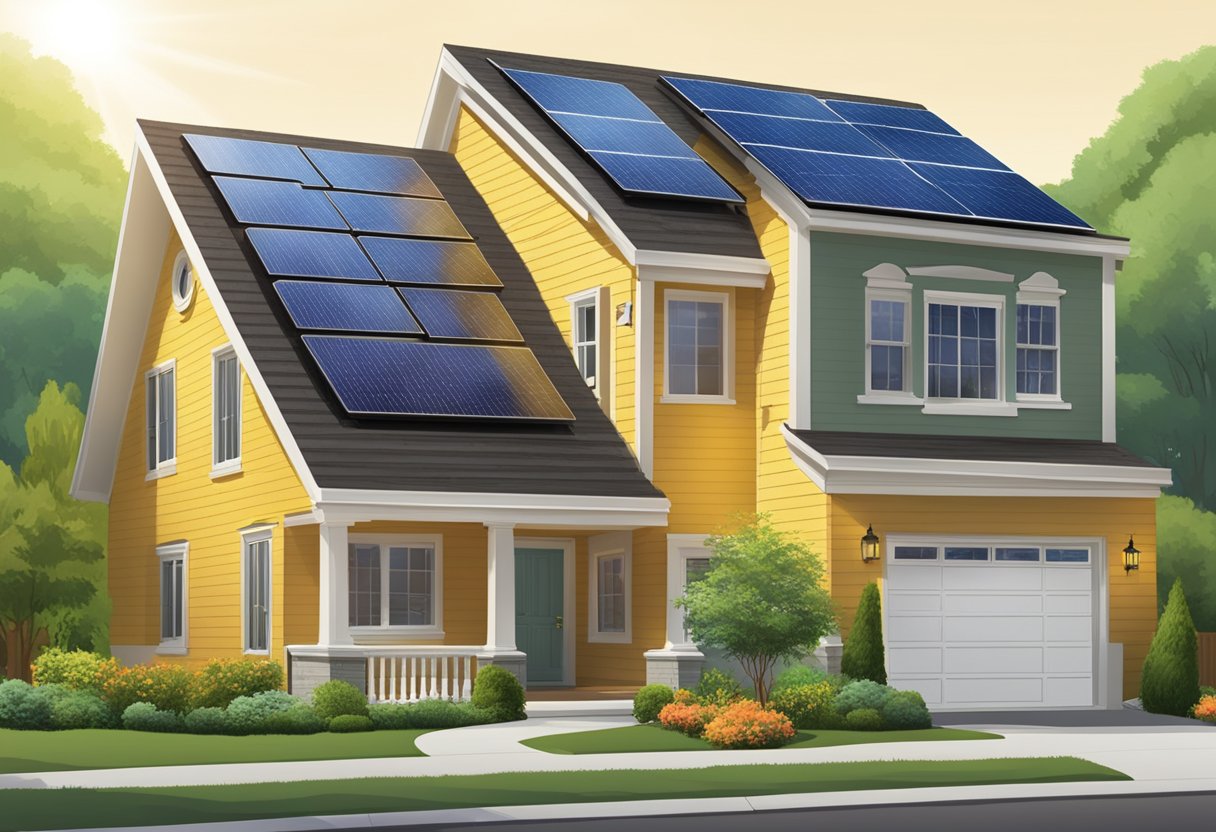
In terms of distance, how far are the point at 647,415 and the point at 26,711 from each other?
10062 mm

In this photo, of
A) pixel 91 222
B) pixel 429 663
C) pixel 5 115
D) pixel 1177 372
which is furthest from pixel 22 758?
pixel 5 115

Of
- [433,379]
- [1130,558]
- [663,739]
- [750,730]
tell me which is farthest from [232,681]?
[1130,558]

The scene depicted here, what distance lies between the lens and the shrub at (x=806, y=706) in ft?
81.4

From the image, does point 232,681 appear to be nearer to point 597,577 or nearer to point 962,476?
point 597,577

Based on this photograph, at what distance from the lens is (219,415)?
31.6m

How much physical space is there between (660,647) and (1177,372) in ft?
103

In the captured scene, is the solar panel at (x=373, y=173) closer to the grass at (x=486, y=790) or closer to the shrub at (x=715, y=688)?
the shrub at (x=715, y=688)

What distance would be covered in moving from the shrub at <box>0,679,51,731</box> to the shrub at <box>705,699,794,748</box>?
884cm

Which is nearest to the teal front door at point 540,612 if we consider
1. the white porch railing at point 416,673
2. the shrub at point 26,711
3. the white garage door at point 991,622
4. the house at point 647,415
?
the house at point 647,415

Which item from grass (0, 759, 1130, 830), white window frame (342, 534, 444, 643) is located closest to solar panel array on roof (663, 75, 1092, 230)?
white window frame (342, 534, 444, 643)

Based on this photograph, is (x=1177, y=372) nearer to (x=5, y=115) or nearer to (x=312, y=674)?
(x=312, y=674)

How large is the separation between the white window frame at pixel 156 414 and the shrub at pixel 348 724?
409 inches

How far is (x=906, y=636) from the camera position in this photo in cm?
2836

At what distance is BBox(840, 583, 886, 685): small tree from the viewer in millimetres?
26938
